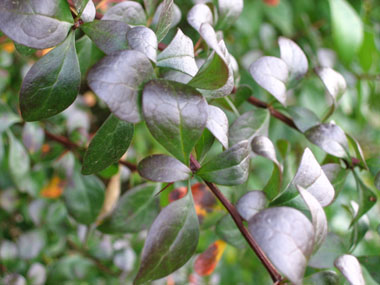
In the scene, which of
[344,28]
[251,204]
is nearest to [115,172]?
[251,204]

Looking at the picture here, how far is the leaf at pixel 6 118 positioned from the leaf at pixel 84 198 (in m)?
0.12

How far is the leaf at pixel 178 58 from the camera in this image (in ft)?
1.00

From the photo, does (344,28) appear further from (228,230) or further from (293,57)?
(228,230)

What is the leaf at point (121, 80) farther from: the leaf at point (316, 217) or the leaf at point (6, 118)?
the leaf at point (6, 118)

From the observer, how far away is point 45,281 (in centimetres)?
75

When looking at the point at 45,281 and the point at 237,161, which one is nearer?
the point at 237,161

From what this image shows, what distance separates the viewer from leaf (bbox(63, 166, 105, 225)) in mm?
611

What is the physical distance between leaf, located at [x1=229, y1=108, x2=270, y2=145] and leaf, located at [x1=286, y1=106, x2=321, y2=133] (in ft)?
0.13

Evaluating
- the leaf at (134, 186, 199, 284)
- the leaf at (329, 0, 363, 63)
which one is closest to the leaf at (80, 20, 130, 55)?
the leaf at (134, 186, 199, 284)

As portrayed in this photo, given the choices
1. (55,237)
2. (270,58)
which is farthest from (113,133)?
(55,237)

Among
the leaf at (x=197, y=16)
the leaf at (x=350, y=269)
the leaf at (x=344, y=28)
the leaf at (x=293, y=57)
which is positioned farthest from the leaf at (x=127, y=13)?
the leaf at (x=344, y=28)

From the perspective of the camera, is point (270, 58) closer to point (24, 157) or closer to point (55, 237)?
point (24, 157)

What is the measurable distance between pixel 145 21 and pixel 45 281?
54cm

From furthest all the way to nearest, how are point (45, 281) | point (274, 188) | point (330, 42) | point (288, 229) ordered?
1. point (330, 42)
2. point (45, 281)
3. point (274, 188)
4. point (288, 229)
